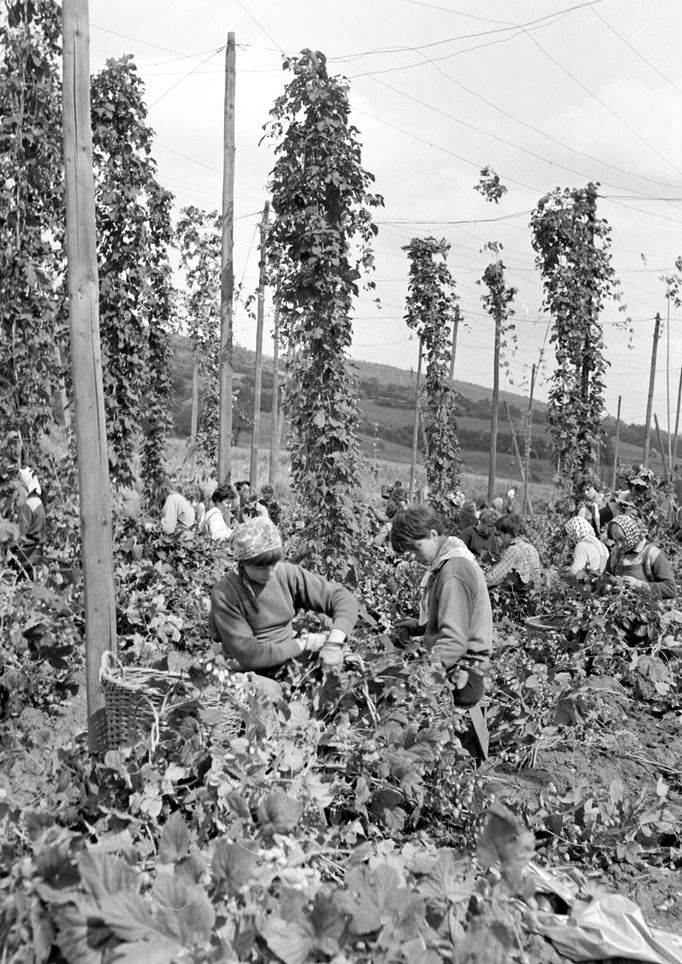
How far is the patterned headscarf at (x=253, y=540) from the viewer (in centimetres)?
363

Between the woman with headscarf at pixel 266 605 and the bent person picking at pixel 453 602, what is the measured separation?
387mm

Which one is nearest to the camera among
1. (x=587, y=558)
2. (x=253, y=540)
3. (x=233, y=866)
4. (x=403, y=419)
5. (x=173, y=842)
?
(x=233, y=866)

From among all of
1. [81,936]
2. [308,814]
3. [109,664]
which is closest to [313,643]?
[109,664]

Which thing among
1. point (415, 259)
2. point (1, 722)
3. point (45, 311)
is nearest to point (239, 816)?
point (1, 722)

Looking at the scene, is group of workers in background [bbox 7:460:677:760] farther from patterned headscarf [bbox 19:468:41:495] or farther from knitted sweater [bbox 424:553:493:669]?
patterned headscarf [bbox 19:468:41:495]

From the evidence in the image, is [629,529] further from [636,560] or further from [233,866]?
[233,866]

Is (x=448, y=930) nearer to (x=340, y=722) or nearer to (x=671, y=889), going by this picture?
(x=340, y=722)

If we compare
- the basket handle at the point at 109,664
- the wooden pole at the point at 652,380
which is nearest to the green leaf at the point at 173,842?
the basket handle at the point at 109,664

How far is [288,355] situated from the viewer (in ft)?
32.8

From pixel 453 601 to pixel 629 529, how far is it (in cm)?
361

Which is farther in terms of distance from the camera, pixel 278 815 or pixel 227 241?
pixel 227 241

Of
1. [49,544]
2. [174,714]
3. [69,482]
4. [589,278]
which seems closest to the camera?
[174,714]

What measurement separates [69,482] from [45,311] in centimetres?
186

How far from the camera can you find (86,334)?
12.3 feet
